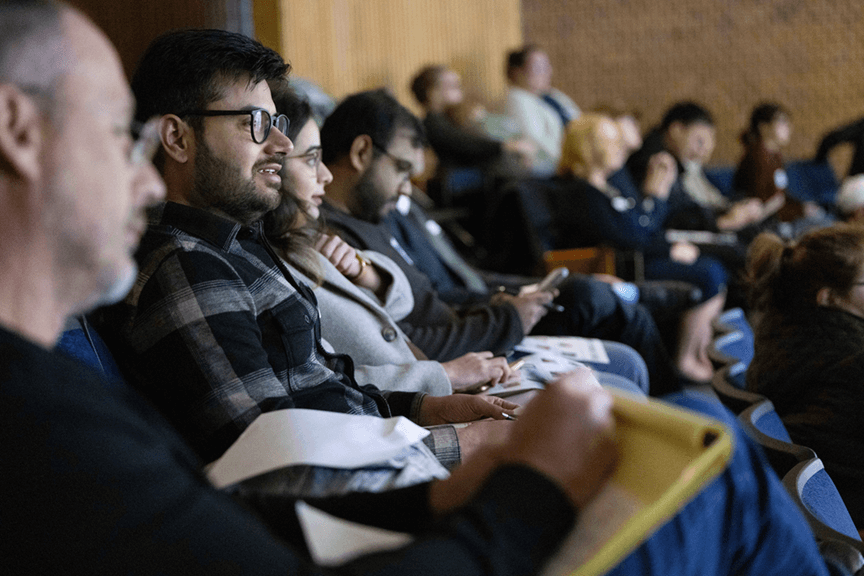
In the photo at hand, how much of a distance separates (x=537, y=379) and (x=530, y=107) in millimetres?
4768

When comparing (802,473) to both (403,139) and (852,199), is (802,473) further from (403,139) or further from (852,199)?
(852,199)

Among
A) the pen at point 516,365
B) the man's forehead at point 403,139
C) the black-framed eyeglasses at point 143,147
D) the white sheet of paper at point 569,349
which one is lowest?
the white sheet of paper at point 569,349

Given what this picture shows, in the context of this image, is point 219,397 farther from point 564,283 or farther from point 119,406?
point 564,283

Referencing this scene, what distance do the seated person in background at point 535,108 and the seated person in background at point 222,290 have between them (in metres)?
4.84

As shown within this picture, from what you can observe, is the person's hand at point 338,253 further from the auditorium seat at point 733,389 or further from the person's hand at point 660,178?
the person's hand at point 660,178

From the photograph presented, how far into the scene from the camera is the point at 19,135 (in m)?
0.71

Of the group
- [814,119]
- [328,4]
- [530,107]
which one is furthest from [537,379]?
[814,119]

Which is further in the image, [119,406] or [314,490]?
[314,490]

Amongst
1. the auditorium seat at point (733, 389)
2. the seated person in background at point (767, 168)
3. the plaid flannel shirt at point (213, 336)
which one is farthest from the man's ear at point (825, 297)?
the seated person in background at point (767, 168)

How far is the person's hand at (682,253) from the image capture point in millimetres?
4410

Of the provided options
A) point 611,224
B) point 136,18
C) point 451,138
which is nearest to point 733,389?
point 611,224

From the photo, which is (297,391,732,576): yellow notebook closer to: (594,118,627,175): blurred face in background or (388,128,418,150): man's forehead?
(388,128,418,150): man's forehead

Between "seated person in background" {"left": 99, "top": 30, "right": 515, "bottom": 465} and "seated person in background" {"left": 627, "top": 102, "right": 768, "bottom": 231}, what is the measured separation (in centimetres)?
401

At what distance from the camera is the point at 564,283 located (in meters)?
3.15
